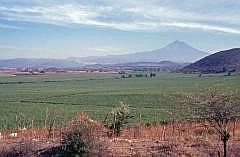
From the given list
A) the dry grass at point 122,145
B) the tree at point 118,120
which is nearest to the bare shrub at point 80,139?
the dry grass at point 122,145

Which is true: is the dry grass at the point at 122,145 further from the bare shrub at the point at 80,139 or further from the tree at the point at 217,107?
the tree at the point at 217,107

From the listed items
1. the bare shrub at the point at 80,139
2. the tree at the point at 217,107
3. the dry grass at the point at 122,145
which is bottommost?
the dry grass at the point at 122,145

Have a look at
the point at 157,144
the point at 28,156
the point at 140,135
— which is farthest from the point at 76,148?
the point at 140,135

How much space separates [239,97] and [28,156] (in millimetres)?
8569

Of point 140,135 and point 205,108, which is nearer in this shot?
point 205,108

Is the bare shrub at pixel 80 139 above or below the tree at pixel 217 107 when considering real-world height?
below

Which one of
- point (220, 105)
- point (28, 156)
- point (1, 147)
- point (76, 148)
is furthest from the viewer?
point (1, 147)

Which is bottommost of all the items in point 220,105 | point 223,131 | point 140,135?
point 140,135

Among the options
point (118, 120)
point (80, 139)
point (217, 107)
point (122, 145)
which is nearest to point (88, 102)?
point (118, 120)

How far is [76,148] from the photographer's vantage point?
1845 centimetres

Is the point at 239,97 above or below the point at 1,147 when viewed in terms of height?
above

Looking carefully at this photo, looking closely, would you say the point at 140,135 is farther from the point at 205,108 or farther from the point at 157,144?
the point at 205,108

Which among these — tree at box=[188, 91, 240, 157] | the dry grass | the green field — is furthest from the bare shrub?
tree at box=[188, 91, 240, 157]

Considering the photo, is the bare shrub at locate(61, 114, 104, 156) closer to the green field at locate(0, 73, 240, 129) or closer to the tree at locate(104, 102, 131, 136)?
the green field at locate(0, 73, 240, 129)
